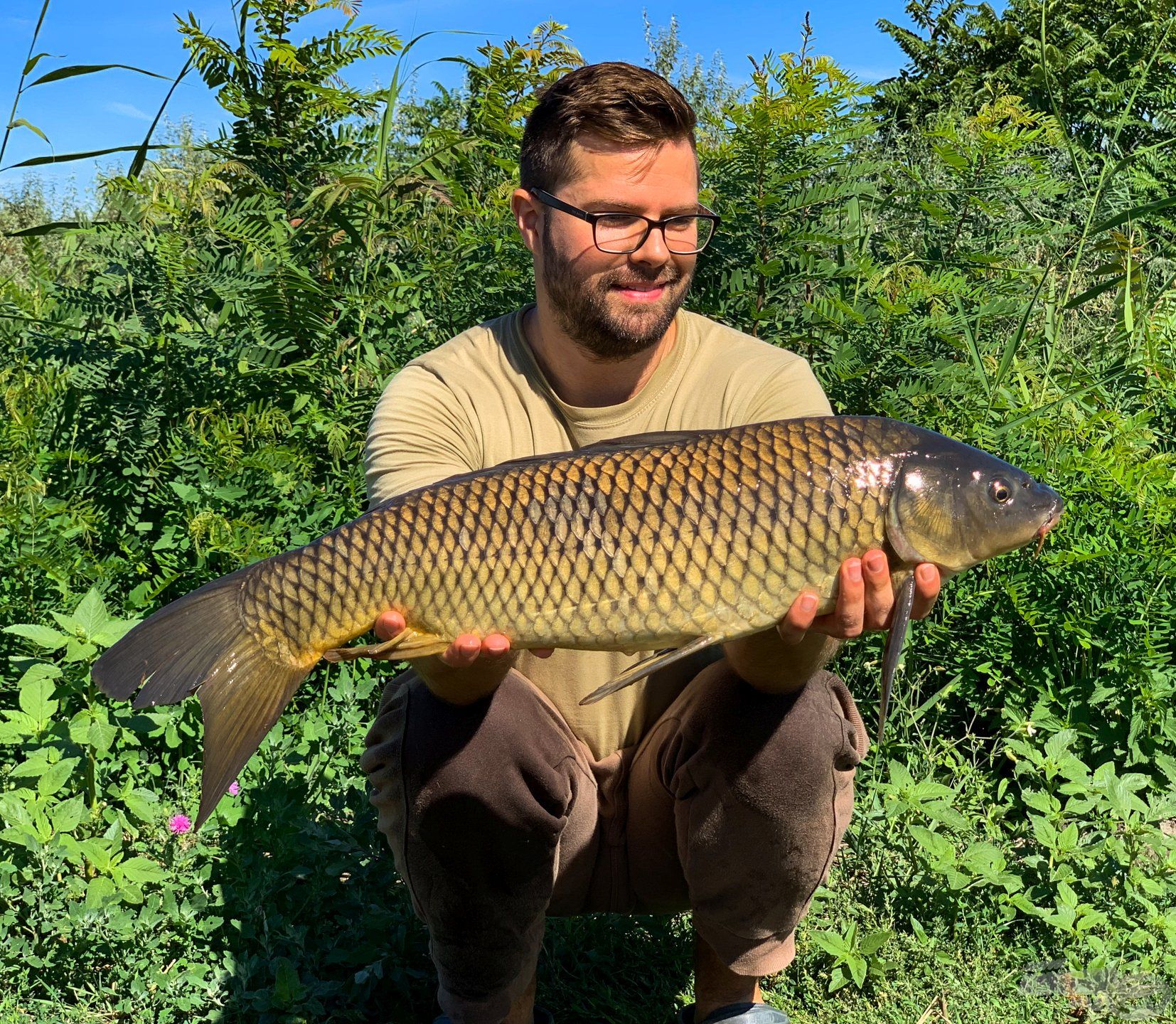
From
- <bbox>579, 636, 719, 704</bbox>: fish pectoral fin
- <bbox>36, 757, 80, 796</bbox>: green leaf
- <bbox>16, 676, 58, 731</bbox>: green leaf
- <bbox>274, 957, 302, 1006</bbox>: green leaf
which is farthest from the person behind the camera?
<bbox>16, 676, 58, 731</bbox>: green leaf

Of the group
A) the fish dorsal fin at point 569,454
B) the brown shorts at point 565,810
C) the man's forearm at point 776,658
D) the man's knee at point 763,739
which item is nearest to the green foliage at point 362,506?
the brown shorts at point 565,810

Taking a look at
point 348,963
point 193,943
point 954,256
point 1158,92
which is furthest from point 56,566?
point 1158,92

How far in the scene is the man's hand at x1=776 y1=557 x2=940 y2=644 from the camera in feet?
5.10

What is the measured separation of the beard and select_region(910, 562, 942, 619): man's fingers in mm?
673

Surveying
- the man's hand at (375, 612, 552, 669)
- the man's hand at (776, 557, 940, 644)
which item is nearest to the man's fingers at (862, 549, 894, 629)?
the man's hand at (776, 557, 940, 644)

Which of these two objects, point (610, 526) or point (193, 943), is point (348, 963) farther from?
point (610, 526)

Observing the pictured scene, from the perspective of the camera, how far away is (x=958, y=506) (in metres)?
1.58

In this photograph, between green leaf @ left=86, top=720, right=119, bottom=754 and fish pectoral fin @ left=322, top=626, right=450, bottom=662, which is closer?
fish pectoral fin @ left=322, top=626, right=450, bottom=662

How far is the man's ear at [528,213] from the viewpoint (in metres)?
2.22

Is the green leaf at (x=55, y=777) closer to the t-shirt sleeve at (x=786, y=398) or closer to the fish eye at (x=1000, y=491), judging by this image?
the t-shirt sleeve at (x=786, y=398)

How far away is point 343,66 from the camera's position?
318 centimetres

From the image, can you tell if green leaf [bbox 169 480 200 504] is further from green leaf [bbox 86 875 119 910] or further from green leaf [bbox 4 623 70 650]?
green leaf [bbox 86 875 119 910]

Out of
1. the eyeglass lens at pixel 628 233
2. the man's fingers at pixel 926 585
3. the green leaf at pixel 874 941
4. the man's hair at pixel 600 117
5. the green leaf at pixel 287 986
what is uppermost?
the man's hair at pixel 600 117

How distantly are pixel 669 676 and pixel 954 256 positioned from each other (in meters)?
1.53
